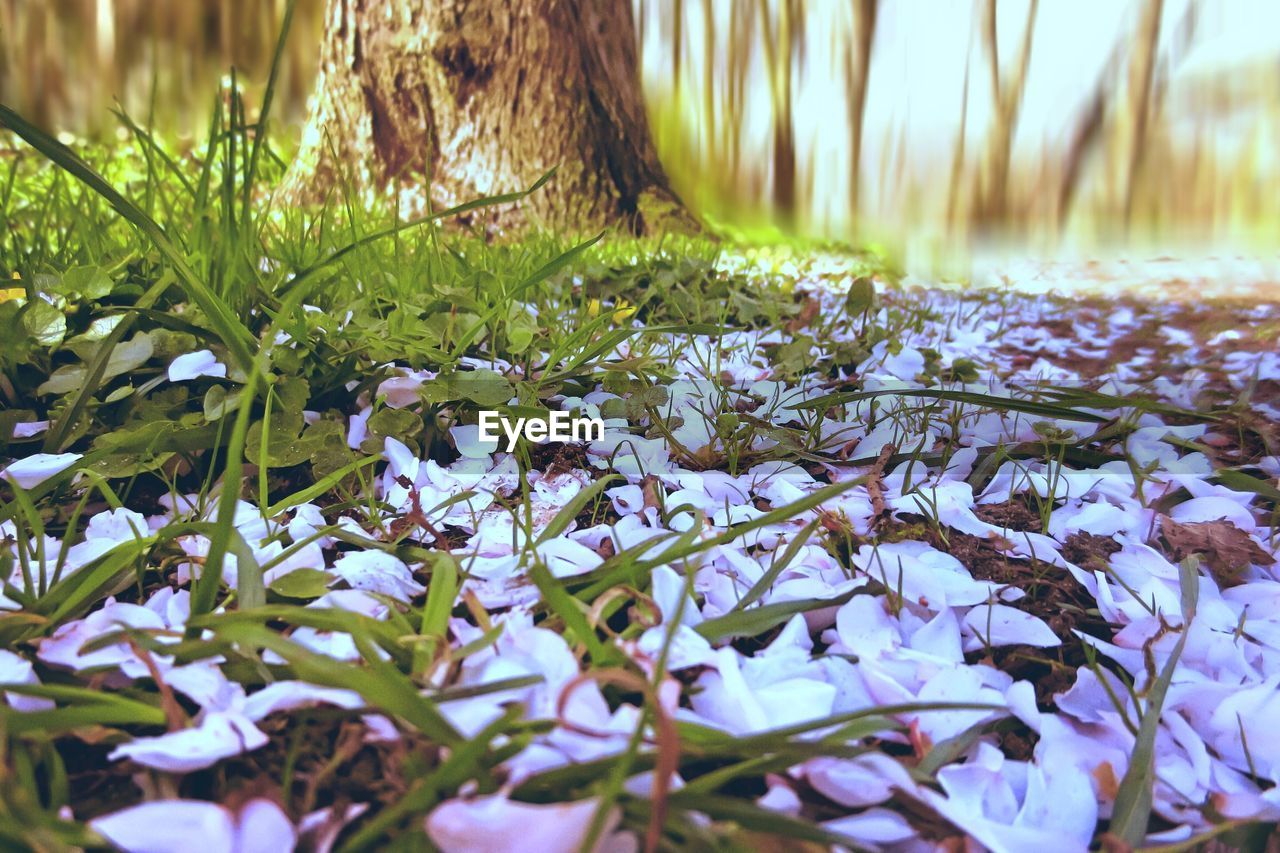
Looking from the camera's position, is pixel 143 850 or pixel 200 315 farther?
pixel 200 315

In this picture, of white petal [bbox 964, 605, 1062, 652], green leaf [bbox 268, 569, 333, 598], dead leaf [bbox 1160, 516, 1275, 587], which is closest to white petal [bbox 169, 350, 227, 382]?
green leaf [bbox 268, 569, 333, 598]

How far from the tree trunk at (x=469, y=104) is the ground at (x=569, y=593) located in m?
1.64

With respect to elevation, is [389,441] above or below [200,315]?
below

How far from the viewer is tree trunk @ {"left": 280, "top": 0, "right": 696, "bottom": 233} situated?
2.78m

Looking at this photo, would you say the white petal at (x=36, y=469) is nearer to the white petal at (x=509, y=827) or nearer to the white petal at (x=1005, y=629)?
the white petal at (x=509, y=827)

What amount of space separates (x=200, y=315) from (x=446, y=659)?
2.26 feet

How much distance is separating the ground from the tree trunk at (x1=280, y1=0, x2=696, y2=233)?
1640 mm

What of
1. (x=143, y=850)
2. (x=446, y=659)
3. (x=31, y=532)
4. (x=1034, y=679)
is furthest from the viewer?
(x=31, y=532)

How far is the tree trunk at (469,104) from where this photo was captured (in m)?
2.78

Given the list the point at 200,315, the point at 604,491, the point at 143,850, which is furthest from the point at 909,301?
the point at 143,850

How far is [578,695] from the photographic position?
19.8 inches

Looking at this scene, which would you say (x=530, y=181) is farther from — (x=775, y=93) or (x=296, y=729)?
(x=296, y=729)

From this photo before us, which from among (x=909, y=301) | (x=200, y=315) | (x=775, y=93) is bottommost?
(x=909, y=301)

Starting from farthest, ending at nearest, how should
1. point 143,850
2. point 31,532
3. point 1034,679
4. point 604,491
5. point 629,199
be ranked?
point 629,199 < point 604,491 < point 31,532 < point 1034,679 < point 143,850
